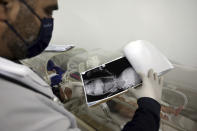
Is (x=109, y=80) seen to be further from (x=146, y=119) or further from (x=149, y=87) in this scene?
(x=146, y=119)

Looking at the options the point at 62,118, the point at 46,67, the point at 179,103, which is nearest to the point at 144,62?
the point at 179,103

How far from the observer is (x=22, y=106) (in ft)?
1.21

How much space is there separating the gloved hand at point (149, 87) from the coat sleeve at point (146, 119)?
12 cm

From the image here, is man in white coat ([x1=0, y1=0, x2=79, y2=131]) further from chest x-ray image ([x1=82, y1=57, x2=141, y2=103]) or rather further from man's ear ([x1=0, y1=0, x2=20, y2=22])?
chest x-ray image ([x1=82, y1=57, x2=141, y2=103])

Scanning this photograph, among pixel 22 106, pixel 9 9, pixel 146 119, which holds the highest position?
pixel 9 9

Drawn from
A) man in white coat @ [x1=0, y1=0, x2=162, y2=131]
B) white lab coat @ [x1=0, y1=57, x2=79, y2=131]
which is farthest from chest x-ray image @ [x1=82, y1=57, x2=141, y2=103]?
white lab coat @ [x1=0, y1=57, x2=79, y2=131]

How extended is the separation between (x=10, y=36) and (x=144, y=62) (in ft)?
1.96

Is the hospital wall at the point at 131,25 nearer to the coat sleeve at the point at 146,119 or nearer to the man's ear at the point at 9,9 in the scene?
the coat sleeve at the point at 146,119

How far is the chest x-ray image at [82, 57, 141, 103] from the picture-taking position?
786 millimetres

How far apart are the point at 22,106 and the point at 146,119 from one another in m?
0.40

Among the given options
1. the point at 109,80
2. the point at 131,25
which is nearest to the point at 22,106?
the point at 109,80

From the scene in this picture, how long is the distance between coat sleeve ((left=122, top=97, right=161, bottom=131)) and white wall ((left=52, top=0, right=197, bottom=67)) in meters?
0.65

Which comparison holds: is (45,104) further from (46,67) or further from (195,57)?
(195,57)

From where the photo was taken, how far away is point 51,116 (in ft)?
1.39
